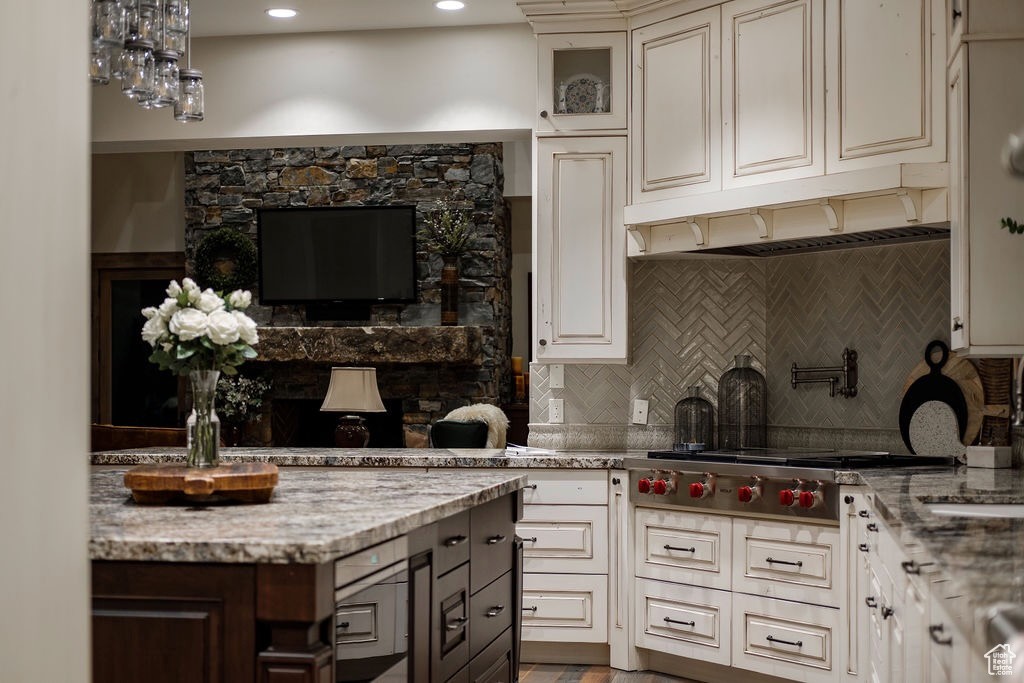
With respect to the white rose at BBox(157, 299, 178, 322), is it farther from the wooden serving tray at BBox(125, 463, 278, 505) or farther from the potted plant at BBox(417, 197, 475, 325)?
the potted plant at BBox(417, 197, 475, 325)

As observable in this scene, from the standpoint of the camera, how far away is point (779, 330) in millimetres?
4980

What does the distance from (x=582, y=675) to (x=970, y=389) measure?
6.32 feet

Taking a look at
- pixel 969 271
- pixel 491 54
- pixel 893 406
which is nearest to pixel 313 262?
pixel 491 54

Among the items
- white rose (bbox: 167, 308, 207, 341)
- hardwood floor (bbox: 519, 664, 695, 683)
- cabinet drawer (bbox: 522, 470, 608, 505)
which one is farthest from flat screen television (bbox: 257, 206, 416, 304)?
white rose (bbox: 167, 308, 207, 341)

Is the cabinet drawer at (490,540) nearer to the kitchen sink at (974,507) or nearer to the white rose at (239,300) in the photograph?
the white rose at (239,300)

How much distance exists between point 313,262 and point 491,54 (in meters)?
3.47

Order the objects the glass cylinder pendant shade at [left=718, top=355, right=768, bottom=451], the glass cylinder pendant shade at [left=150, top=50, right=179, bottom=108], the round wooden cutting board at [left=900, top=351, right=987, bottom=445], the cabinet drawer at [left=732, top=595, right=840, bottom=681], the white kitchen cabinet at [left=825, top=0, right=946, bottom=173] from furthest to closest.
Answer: the glass cylinder pendant shade at [left=718, top=355, right=768, bottom=451], the round wooden cutting board at [left=900, top=351, right=987, bottom=445], the cabinet drawer at [left=732, top=595, right=840, bottom=681], the white kitchen cabinet at [left=825, top=0, right=946, bottom=173], the glass cylinder pendant shade at [left=150, top=50, right=179, bottom=108]

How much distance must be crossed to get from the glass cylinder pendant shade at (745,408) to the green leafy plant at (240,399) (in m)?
4.61

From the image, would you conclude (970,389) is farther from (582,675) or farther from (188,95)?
(188,95)

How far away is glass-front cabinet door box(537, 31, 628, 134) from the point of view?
16.3 feet

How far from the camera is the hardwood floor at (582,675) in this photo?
15.0 ft

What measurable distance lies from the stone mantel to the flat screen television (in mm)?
306

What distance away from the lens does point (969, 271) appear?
3.66 meters

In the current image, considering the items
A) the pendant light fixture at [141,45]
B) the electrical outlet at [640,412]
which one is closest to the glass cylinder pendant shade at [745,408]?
the electrical outlet at [640,412]
